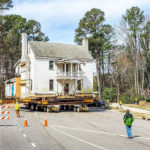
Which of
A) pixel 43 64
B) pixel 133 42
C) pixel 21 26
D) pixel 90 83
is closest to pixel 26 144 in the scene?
pixel 43 64

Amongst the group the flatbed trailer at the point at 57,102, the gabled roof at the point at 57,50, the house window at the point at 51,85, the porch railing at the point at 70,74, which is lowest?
the flatbed trailer at the point at 57,102

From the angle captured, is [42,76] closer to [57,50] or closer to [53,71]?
[53,71]

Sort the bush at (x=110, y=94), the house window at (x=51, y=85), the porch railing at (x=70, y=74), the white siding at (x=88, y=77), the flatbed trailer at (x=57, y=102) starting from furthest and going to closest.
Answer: the bush at (x=110, y=94) < the white siding at (x=88, y=77) < the porch railing at (x=70, y=74) < the house window at (x=51, y=85) < the flatbed trailer at (x=57, y=102)

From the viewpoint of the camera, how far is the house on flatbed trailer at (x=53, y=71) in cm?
3344

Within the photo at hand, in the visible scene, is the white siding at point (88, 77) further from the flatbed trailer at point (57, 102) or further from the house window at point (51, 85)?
the house window at point (51, 85)

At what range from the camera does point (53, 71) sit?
34.5 metres

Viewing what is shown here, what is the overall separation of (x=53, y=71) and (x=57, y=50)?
3604 mm

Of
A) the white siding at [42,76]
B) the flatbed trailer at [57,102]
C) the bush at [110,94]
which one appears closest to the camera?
the flatbed trailer at [57,102]

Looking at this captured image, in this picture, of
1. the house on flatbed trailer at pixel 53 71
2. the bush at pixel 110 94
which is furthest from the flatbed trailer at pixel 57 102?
the bush at pixel 110 94

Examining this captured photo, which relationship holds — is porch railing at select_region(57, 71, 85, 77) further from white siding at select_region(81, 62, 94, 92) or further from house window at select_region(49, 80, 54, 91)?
white siding at select_region(81, 62, 94, 92)

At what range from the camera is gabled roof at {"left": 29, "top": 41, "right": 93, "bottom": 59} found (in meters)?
34.2

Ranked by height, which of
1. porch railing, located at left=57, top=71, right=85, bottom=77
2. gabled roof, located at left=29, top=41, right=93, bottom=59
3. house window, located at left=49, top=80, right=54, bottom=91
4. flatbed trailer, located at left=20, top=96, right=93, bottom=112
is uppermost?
gabled roof, located at left=29, top=41, right=93, bottom=59

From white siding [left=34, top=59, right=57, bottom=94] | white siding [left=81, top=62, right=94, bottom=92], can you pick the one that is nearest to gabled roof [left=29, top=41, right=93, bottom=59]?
white siding [left=34, top=59, right=57, bottom=94]

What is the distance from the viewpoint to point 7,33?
59031 mm
